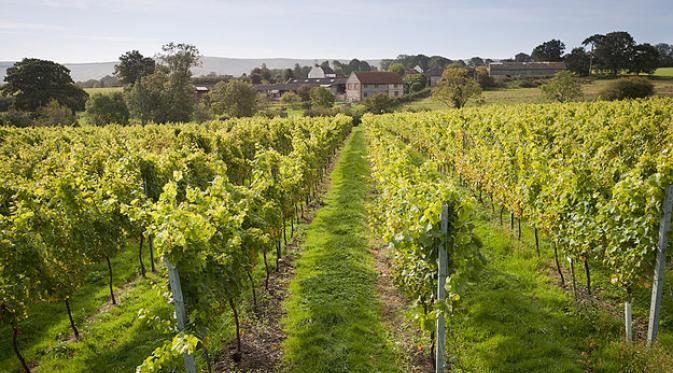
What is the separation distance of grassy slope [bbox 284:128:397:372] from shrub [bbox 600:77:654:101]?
49.0 m

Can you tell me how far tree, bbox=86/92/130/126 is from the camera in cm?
5281

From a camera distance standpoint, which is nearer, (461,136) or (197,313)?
(197,313)

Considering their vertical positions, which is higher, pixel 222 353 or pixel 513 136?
pixel 513 136

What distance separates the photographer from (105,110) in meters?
53.6

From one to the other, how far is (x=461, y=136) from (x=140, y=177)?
1330cm

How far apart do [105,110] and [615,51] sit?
7869 centimetres

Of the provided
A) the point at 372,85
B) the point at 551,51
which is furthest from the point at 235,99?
the point at 551,51

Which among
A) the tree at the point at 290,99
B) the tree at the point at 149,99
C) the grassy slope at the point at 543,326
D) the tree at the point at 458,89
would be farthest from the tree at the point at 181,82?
the grassy slope at the point at 543,326

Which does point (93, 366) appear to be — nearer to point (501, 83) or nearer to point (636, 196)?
point (636, 196)

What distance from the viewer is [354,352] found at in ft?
22.9

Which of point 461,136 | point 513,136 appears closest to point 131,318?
point 513,136

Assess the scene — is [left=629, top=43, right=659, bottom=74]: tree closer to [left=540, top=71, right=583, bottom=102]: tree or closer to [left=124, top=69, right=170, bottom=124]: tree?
[left=540, top=71, right=583, bottom=102]: tree

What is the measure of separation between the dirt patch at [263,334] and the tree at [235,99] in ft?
160

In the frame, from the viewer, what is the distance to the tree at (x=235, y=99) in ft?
185
